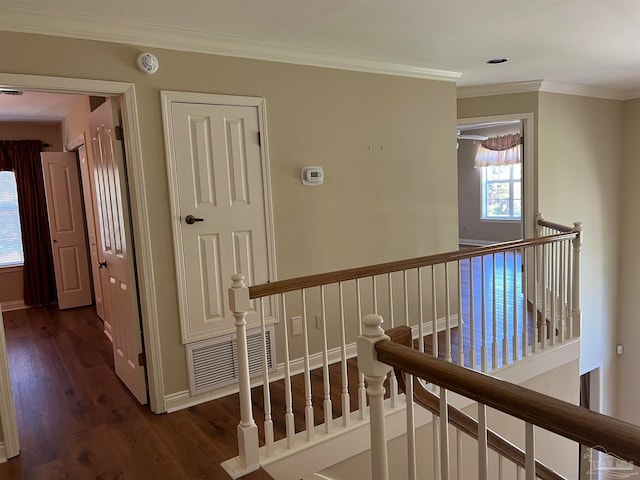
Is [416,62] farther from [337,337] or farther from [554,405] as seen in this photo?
[554,405]

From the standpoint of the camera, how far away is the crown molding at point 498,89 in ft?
16.6

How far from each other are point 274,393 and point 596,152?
4996mm

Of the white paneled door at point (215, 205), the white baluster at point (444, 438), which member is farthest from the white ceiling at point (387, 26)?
the white baluster at point (444, 438)

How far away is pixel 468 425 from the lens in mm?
2008

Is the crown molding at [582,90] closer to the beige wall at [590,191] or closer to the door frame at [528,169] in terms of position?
the beige wall at [590,191]

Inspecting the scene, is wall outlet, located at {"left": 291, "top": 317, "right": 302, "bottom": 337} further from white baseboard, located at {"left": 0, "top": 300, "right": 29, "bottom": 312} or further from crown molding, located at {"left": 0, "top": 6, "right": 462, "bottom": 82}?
white baseboard, located at {"left": 0, "top": 300, "right": 29, "bottom": 312}

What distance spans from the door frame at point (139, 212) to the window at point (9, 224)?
4.32 metres

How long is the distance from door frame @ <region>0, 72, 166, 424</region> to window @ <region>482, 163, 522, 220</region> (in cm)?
806

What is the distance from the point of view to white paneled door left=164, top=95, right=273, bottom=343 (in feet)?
9.95

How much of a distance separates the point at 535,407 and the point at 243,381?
1.62 m

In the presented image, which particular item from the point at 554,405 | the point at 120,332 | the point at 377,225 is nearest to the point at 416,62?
the point at 377,225

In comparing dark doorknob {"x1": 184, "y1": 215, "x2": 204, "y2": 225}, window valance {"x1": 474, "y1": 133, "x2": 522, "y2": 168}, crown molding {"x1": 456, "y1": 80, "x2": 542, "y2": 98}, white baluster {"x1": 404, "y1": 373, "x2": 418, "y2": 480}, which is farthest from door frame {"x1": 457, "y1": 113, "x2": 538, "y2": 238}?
white baluster {"x1": 404, "y1": 373, "x2": 418, "y2": 480}

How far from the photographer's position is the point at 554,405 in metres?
0.95

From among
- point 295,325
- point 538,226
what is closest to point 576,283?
point 538,226
